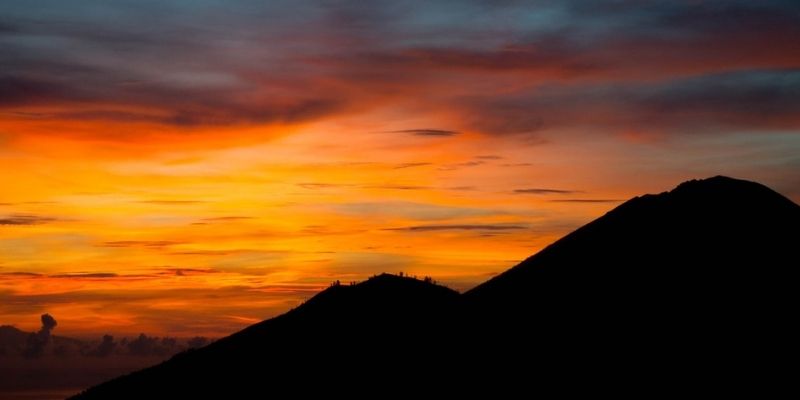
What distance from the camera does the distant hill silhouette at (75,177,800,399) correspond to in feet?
155

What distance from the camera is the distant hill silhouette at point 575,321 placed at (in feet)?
155

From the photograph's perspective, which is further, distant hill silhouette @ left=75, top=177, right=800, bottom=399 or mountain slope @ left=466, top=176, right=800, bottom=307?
mountain slope @ left=466, top=176, right=800, bottom=307

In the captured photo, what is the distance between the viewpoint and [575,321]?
172 feet

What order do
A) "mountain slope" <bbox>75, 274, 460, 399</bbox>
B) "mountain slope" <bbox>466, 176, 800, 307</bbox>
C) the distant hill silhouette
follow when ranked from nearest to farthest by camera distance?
the distant hill silhouette → "mountain slope" <bbox>466, 176, 800, 307</bbox> → "mountain slope" <bbox>75, 274, 460, 399</bbox>

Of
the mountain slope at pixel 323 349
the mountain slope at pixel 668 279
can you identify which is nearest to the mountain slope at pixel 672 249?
the mountain slope at pixel 668 279

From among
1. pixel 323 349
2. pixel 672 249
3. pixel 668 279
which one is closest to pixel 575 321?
pixel 668 279

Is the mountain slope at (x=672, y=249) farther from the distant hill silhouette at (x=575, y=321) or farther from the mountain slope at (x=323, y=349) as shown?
the mountain slope at (x=323, y=349)

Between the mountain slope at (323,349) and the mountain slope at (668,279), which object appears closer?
the mountain slope at (668,279)

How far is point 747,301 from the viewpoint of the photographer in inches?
1951

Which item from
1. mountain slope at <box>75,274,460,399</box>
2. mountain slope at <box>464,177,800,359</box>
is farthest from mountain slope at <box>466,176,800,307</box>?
mountain slope at <box>75,274,460,399</box>

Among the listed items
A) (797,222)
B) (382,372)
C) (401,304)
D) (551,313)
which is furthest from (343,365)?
(797,222)

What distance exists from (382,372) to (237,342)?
1439 cm

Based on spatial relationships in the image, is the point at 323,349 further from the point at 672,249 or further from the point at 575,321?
the point at 672,249

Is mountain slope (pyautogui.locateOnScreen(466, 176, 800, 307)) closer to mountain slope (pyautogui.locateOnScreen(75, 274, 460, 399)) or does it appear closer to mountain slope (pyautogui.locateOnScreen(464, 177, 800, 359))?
mountain slope (pyautogui.locateOnScreen(464, 177, 800, 359))
